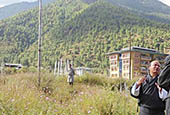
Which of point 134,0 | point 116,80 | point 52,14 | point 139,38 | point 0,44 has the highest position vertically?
point 134,0

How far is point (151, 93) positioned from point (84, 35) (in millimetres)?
82637

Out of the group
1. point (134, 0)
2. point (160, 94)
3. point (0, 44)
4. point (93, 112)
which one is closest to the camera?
point (160, 94)

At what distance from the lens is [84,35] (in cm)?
8581

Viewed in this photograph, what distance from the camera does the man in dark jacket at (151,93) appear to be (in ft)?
11.7

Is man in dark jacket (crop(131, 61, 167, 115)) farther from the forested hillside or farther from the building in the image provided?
the building

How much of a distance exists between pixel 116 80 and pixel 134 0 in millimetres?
169438

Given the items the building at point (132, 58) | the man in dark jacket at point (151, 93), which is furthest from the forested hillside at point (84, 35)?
the man in dark jacket at point (151, 93)

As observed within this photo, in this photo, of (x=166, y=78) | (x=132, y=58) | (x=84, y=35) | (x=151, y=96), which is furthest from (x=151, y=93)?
(x=84, y=35)

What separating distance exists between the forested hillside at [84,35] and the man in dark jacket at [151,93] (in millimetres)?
62801

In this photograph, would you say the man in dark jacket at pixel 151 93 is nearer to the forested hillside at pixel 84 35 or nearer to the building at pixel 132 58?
the forested hillside at pixel 84 35

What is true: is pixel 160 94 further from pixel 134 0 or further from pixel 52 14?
pixel 134 0

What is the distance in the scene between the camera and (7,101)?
466 cm

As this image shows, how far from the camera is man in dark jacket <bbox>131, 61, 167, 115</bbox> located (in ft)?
11.7

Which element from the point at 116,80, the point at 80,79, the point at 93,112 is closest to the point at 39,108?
the point at 93,112
